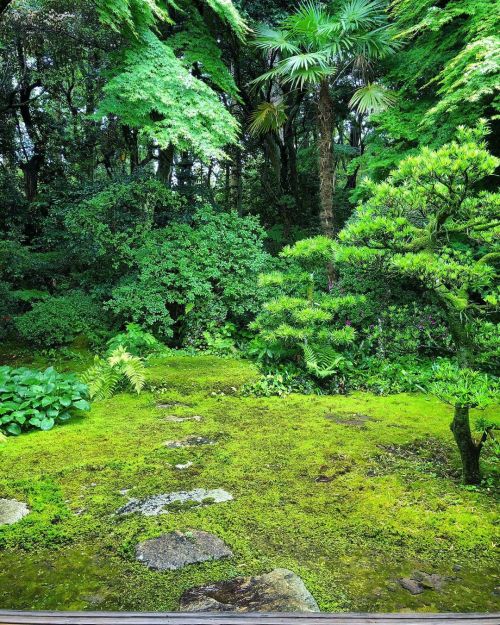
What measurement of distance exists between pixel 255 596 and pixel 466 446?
1.65m

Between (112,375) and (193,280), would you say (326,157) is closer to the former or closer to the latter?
(193,280)

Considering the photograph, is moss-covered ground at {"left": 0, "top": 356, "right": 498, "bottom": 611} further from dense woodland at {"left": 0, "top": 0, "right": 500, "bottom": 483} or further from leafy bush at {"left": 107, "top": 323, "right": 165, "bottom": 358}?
leafy bush at {"left": 107, "top": 323, "right": 165, "bottom": 358}

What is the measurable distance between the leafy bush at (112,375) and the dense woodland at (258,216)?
955 millimetres

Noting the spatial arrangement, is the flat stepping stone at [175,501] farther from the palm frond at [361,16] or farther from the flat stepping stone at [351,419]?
the palm frond at [361,16]

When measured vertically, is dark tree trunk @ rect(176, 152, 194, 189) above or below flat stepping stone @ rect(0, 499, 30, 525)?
above

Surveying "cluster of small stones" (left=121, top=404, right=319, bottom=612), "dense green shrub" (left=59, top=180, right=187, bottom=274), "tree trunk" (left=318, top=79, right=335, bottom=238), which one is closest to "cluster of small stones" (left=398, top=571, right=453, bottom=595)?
"cluster of small stones" (left=121, top=404, right=319, bottom=612)

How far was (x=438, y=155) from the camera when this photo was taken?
2.61m

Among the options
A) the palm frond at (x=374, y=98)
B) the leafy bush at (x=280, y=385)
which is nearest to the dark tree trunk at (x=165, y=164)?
the palm frond at (x=374, y=98)

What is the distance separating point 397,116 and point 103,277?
5.76 meters

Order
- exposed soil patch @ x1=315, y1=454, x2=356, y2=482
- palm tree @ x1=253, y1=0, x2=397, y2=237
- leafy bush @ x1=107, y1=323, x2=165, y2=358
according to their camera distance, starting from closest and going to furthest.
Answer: exposed soil patch @ x1=315, y1=454, x2=356, y2=482
leafy bush @ x1=107, y1=323, x2=165, y2=358
palm tree @ x1=253, y1=0, x2=397, y2=237

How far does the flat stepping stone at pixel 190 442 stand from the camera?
322 centimetres

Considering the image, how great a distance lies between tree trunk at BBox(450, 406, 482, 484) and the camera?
2.52 metres

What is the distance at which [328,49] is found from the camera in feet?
21.5

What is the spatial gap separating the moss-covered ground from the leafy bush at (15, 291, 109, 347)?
2662mm
